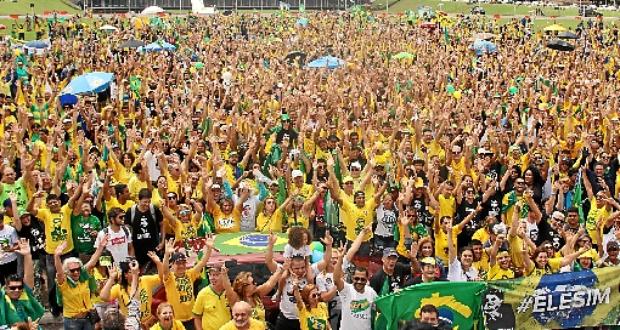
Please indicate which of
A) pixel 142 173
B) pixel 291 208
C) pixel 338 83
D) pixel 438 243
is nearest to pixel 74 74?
pixel 338 83

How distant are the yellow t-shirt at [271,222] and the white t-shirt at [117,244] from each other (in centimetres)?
171

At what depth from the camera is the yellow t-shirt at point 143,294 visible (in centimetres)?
730

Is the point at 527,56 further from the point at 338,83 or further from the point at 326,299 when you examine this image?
the point at 326,299

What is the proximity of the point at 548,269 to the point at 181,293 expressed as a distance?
12.4ft

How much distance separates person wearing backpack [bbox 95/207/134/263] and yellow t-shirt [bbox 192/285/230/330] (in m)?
1.89

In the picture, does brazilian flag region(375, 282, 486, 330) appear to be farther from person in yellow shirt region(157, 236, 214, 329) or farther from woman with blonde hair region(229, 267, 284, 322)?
person in yellow shirt region(157, 236, 214, 329)

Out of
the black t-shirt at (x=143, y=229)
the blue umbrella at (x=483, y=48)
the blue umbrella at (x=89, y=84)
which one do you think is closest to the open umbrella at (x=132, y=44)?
the blue umbrella at (x=89, y=84)

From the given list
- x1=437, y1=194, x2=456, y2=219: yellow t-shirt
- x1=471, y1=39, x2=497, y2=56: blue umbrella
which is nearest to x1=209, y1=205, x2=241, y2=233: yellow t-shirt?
x1=437, y1=194, x2=456, y2=219: yellow t-shirt

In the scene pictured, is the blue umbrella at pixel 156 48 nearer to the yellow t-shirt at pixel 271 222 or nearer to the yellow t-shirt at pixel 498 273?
the yellow t-shirt at pixel 271 222

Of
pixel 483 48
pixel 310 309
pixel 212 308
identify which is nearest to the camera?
pixel 212 308

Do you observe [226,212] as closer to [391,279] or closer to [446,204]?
[391,279]

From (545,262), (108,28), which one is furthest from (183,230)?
(108,28)

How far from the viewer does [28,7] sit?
51312 millimetres

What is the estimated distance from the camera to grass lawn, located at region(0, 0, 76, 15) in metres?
49.2
